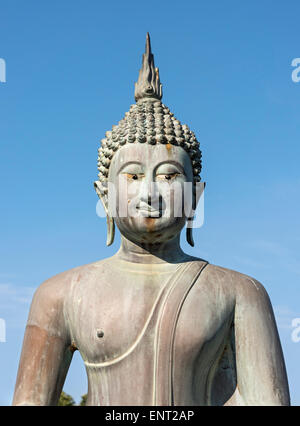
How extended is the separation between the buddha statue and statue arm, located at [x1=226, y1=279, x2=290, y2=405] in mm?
10

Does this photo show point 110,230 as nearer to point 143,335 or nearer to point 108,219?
point 108,219

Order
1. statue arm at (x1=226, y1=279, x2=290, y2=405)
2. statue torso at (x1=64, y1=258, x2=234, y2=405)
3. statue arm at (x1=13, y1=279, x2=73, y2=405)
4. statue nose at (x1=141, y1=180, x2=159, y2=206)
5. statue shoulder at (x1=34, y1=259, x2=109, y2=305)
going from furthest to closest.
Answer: statue shoulder at (x1=34, y1=259, x2=109, y2=305), statue arm at (x1=13, y1=279, x2=73, y2=405), statue nose at (x1=141, y1=180, x2=159, y2=206), statue arm at (x1=226, y1=279, x2=290, y2=405), statue torso at (x1=64, y1=258, x2=234, y2=405)

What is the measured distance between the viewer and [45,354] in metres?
7.23

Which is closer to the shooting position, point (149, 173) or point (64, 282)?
point (149, 173)

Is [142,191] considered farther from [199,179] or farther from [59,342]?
[59,342]

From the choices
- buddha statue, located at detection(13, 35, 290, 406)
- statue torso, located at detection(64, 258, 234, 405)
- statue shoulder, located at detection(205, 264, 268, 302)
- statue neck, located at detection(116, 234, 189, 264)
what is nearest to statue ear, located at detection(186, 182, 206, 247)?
buddha statue, located at detection(13, 35, 290, 406)

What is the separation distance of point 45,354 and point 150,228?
1.71 m

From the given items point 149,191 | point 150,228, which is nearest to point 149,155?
point 149,191

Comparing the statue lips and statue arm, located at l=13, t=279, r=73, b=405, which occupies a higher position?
the statue lips

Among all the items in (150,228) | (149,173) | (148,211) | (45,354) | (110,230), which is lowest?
(45,354)

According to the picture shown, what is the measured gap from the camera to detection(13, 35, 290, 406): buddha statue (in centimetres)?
681

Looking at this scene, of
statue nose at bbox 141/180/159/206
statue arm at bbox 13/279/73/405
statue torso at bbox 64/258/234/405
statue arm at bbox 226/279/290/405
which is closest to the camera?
statue torso at bbox 64/258/234/405

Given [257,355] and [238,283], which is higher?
[238,283]

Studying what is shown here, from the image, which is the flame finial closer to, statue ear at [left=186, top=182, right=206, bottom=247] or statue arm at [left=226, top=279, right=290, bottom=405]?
statue ear at [left=186, top=182, right=206, bottom=247]
